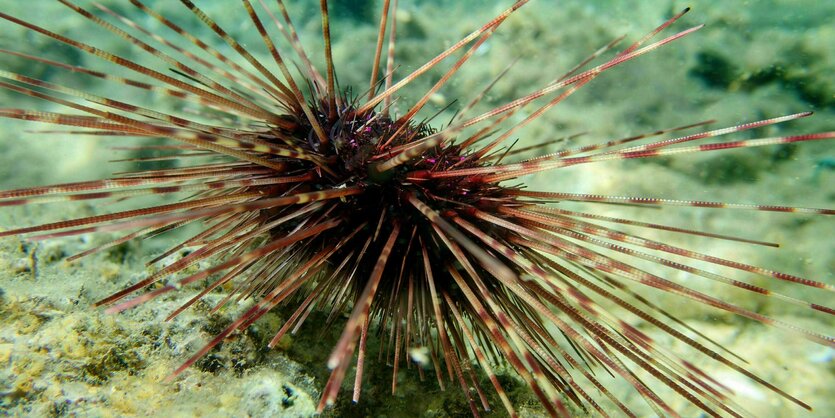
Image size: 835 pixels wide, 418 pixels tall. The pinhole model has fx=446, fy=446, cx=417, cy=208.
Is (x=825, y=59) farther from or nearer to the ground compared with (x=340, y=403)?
farther from the ground

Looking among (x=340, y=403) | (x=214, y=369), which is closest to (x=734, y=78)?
(x=340, y=403)

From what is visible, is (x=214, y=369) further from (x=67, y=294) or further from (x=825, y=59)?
(x=825, y=59)

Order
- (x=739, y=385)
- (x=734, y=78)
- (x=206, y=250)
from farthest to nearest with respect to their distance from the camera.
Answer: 1. (x=734, y=78)
2. (x=739, y=385)
3. (x=206, y=250)

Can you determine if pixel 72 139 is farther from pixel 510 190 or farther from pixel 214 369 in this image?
pixel 510 190

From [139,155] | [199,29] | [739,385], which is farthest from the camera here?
[199,29]

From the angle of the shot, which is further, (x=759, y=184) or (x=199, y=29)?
(x=199, y=29)

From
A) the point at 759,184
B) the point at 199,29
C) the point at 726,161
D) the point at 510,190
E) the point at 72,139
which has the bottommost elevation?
the point at 759,184
